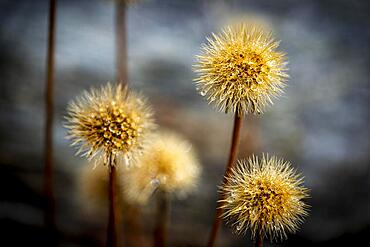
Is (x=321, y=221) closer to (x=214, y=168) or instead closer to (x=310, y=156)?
(x=310, y=156)

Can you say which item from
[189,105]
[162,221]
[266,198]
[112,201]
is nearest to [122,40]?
[189,105]

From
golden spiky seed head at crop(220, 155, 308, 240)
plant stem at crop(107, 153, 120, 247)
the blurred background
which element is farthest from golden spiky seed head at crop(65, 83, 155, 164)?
the blurred background

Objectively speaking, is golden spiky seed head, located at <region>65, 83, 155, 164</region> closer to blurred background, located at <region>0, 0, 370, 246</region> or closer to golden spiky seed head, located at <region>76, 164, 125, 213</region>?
golden spiky seed head, located at <region>76, 164, 125, 213</region>

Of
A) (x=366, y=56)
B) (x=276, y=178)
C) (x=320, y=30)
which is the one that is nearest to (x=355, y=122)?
(x=366, y=56)

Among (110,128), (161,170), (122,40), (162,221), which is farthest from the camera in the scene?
(122,40)

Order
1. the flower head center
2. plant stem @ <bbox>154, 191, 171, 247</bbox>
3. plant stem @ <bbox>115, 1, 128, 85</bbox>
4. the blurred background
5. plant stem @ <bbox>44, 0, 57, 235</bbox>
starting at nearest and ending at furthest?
the flower head center → plant stem @ <bbox>44, 0, 57, 235</bbox> → plant stem @ <bbox>154, 191, 171, 247</bbox> → plant stem @ <bbox>115, 1, 128, 85</bbox> → the blurred background

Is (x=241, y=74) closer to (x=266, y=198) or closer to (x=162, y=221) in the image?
(x=266, y=198)
